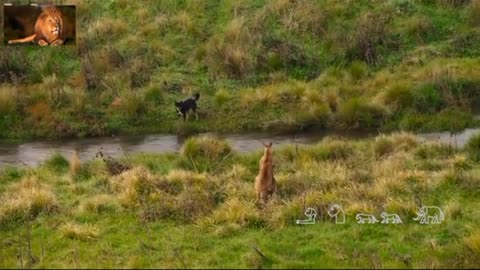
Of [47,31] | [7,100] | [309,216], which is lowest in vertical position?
[7,100]

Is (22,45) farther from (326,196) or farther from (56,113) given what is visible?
(326,196)

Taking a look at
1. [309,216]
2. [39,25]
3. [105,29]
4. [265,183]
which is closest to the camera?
[309,216]

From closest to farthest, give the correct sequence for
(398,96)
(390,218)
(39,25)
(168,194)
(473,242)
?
(473,242), (390,218), (168,194), (398,96), (39,25)

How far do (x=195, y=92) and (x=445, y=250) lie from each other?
1250 cm

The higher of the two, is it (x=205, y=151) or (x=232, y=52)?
(x=232, y=52)

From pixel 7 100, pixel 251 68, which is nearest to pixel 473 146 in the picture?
pixel 251 68

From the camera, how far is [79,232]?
28.0 feet

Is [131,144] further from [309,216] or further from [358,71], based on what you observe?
[309,216]

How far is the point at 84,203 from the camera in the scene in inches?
391

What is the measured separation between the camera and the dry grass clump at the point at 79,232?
850 cm

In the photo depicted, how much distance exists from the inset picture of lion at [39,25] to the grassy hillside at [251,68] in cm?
40

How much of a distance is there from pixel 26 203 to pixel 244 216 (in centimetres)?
321

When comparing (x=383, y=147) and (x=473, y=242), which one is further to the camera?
(x=383, y=147)

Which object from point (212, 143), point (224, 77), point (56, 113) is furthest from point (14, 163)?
point (224, 77)
